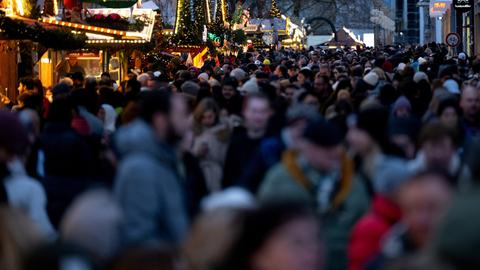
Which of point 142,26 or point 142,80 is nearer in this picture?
point 142,80

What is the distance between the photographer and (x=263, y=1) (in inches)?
3420

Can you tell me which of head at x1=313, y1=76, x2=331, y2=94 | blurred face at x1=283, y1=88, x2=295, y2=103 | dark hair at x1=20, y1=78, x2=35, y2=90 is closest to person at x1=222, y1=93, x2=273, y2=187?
blurred face at x1=283, y1=88, x2=295, y2=103

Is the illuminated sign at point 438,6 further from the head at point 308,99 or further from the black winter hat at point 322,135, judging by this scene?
the black winter hat at point 322,135

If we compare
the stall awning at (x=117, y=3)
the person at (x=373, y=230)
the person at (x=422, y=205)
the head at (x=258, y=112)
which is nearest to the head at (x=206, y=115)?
the head at (x=258, y=112)

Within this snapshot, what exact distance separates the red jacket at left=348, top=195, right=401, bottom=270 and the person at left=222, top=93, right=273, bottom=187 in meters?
3.29

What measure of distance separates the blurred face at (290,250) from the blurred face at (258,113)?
196 inches

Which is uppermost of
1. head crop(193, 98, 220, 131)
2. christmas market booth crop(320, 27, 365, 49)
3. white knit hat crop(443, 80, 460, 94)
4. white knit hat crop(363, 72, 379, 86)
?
head crop(193, 98, 220, 131)

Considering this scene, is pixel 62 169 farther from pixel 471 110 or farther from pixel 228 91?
pixel 228 91

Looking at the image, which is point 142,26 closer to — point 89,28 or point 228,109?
point 89,28

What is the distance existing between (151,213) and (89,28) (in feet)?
63.9

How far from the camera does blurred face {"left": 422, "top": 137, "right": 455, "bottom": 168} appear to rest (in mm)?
7566

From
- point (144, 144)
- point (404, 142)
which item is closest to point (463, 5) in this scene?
point (404, 142)

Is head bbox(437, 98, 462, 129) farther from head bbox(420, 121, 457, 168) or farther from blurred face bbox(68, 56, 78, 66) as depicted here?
blurred face bbox(68, 56, 78, 66)

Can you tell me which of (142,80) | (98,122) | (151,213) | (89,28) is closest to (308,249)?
(151,213)
